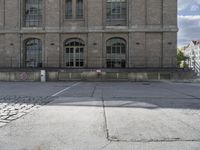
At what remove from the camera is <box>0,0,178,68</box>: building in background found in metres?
32.0

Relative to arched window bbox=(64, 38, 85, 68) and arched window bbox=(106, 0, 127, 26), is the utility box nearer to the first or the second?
arched window bbox=(64, 38, 85, 68)

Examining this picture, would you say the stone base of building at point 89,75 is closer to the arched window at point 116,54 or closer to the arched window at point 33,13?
the arched window at point 116,54

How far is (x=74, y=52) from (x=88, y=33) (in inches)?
116

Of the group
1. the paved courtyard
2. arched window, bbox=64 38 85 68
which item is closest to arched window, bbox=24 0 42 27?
arched window, bbox=64 38 85 68

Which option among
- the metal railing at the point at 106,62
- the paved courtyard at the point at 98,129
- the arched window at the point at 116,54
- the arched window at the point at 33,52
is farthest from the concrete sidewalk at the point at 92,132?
the arched window at the point at 33,52

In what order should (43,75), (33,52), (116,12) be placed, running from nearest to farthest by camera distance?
(43,75)
(116,12)
(33,52)

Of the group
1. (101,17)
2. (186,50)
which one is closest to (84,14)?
(101,17)

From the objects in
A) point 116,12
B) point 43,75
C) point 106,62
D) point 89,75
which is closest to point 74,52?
point 106,62

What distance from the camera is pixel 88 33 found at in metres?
32.5

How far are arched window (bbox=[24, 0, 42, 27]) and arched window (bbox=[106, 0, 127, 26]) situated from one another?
339 inches

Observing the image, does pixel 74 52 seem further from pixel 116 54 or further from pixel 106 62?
pixel 116 54

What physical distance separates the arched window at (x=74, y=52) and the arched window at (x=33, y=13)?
4.63 metres

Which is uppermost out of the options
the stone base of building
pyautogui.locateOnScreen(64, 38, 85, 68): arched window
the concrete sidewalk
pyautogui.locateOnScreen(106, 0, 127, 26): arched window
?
pyautogui.locateOnScreen(106, 0, 127, 26): arched window

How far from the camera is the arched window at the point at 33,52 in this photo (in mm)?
33719
